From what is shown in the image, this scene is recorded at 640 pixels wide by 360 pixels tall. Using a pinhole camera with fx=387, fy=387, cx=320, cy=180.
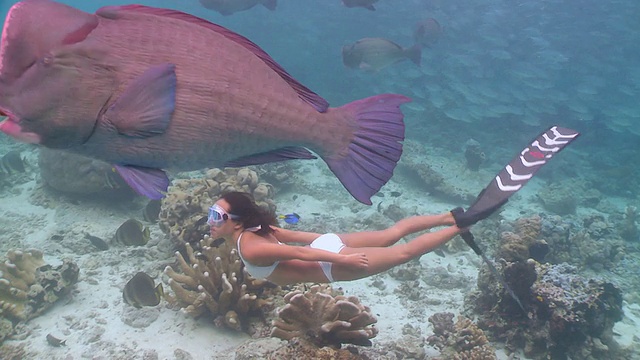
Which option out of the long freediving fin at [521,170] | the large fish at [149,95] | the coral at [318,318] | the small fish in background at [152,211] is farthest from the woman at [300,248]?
the small fish in background at [152,211]

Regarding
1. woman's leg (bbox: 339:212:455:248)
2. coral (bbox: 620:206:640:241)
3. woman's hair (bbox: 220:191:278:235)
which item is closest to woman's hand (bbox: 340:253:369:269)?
woman's leg (bbox: 339:212:455:248)

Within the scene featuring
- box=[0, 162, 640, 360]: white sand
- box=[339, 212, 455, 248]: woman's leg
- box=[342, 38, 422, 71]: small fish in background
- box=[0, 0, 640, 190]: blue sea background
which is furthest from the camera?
box=[0, 0, 640, 190]: blue sea background

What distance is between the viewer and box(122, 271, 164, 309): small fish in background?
4.87 m

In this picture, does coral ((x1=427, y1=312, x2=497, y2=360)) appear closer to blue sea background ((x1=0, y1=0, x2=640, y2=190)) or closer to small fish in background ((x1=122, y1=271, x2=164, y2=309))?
small fish in background ((x1=122, y1=271, x2=164, y2=309))

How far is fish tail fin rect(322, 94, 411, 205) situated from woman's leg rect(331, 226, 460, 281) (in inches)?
80.1

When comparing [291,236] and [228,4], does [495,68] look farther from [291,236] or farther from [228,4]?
[291,236]

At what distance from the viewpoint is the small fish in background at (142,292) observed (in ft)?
16.0

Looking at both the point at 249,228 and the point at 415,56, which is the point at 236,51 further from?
the point at 415,56

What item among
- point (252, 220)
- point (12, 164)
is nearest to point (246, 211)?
point (252, 220)

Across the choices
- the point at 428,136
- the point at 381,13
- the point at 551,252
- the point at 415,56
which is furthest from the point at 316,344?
the point at 381,13

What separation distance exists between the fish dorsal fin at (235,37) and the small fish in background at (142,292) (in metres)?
4.20

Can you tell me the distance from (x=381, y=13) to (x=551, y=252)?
2176 centimetres

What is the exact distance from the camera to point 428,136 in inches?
681

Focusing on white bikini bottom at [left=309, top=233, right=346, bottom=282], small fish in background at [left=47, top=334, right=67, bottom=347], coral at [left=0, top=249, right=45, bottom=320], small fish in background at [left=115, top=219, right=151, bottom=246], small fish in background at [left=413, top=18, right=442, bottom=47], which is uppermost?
small fish in background at [left=413, top=18, right=442, bottom=47]
